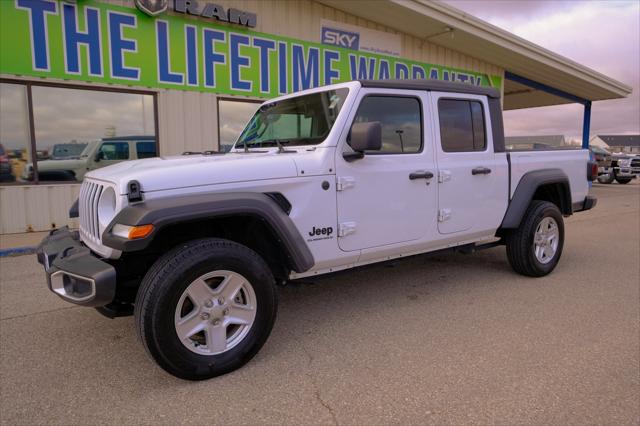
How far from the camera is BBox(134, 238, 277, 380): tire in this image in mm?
2531

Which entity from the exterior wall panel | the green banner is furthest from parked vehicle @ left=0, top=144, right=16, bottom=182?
the green banner

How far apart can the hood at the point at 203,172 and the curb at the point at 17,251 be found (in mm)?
3945

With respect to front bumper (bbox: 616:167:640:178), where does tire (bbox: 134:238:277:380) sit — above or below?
below

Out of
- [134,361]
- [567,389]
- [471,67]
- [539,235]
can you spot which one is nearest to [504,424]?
[567,389]

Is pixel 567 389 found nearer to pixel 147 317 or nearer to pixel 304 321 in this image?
pixel 304 321

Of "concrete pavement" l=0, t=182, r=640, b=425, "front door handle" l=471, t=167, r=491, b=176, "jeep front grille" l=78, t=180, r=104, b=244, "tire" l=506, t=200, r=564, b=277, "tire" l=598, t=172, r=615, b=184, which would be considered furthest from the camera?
"tire" l=598, t=172, r=615, b=184

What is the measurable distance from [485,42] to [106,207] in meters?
12.2

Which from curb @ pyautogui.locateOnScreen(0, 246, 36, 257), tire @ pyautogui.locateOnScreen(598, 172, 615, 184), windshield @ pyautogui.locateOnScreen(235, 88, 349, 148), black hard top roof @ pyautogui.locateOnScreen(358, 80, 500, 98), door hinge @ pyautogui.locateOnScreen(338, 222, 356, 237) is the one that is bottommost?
curb @ pyautogui.locateOnScreen(0, 246, 36, 257)

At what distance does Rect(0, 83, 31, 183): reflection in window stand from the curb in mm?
1857

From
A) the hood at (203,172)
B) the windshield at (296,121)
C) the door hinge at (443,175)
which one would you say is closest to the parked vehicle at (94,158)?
the windshield at (296,121)

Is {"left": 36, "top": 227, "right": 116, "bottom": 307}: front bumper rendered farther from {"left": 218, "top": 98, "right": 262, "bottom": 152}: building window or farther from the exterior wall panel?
{"left": 218, "top": 98, "right": 262, "bottom": 152}: building window

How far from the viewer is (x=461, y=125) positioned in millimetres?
4180

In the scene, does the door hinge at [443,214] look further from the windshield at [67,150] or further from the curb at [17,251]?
the windshield at [67,150]

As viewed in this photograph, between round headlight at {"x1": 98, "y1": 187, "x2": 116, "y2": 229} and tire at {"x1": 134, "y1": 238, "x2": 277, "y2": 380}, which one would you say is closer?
tire at {"x1": 134, "y1": 238, "x2": 277, "y2": 380}
